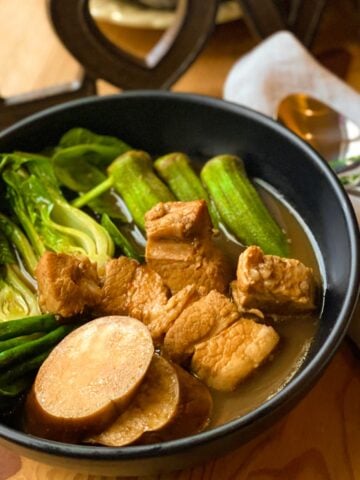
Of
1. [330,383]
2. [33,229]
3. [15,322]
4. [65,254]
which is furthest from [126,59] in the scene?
[330,383]

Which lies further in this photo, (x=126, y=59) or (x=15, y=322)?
(x=126, y=59)

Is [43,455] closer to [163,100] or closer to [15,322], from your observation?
[15,322]

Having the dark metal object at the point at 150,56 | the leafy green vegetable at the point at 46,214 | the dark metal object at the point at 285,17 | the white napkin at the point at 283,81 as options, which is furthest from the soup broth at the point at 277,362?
the dark metal object at the point at 285,17

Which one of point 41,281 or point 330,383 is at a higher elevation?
point 41,281

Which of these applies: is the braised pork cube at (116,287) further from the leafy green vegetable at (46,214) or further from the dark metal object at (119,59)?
the dark metal object at (119,59)

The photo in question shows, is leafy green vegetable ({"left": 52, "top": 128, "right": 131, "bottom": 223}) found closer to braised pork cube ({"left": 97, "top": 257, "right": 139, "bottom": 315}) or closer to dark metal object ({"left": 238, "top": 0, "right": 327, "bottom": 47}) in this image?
braised pork cube ({"left": 97, "top": 257, "right": 139, "bottom": 315})

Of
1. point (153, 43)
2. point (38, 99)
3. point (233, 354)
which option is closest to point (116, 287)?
point (233, 354)

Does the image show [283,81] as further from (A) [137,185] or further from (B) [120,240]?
(B) [120,240]
